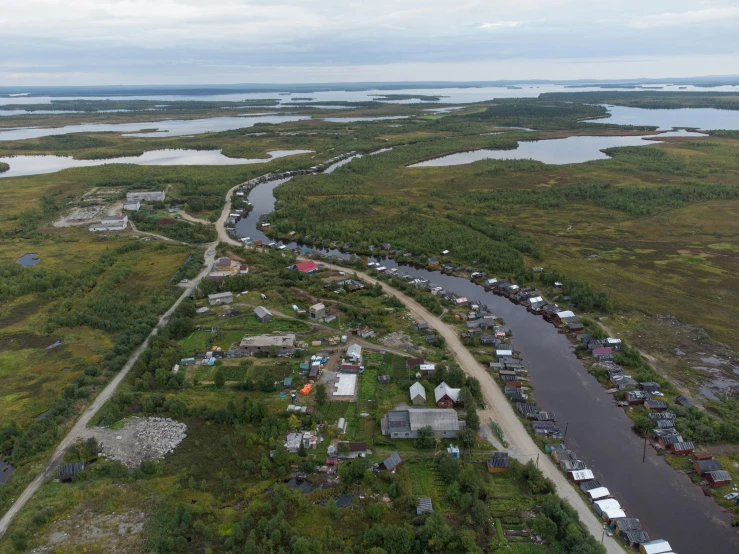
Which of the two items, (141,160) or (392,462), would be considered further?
(141,160)

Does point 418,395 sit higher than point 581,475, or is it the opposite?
point 418,395

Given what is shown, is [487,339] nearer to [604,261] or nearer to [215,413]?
[215,413]

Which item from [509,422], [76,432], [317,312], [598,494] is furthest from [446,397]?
[76,432]

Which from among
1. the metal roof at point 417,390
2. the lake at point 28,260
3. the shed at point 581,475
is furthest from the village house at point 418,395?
the lake at point 28,260

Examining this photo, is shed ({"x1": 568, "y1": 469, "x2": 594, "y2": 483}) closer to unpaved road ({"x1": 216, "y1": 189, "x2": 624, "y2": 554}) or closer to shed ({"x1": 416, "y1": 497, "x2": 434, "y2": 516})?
unpaved road ({"x1": 216, "y1": 189, "x2": 624, "y2": 554})

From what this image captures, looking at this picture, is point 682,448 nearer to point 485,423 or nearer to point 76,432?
point 485,423

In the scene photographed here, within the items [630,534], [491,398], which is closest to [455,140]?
[491,398]

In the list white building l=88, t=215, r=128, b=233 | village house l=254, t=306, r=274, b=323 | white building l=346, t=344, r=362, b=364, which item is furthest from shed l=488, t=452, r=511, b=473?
white building l=88, t=215, r=128, b=233
